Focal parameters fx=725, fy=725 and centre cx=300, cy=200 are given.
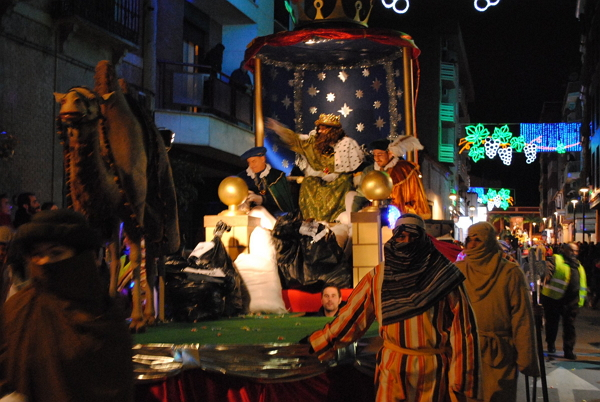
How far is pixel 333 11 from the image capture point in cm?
1133

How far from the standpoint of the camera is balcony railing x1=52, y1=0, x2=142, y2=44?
15352 millimetres

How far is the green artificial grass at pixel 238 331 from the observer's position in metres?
5.70

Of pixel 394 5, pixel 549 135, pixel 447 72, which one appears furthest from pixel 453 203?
pixel 394 5

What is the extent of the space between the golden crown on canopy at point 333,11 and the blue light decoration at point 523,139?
22.8 m

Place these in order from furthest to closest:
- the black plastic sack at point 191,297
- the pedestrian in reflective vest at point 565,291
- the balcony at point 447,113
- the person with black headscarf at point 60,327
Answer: the balcony at point 447,113 < the pedestrian in reflective vest at point 565,291 < the black plastic sack at point 191,297 < the person with black headscarf at point 60,327

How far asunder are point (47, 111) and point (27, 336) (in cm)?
1339

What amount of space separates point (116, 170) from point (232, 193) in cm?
332

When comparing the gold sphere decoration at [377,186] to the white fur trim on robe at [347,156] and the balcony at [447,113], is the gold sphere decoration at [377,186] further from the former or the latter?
the balcony at [447,113]

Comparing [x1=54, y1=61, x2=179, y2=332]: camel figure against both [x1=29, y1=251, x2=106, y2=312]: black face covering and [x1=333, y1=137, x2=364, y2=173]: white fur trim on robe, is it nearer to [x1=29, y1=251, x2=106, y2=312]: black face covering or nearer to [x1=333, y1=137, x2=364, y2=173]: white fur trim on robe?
[x1=29, y1=251, x2=106, y2=312]: black face covering

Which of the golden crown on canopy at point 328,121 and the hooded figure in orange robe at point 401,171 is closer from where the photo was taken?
the hooded figure in orange robe at point 401,171

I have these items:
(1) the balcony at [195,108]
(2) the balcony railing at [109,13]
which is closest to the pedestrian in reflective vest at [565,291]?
(1) the balcony at [195,108]

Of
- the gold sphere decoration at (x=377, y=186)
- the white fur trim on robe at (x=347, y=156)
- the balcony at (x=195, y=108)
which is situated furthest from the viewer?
the balcony at (x=195, y=108)

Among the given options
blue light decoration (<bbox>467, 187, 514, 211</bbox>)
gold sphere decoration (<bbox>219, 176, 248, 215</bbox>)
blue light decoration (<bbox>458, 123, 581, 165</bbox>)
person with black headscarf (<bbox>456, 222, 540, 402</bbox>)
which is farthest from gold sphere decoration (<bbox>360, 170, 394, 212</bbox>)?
blue light decoration (<bbox>467, 187, 514, 211</bbox>)

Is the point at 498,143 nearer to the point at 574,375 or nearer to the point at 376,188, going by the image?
the point at 574,375
